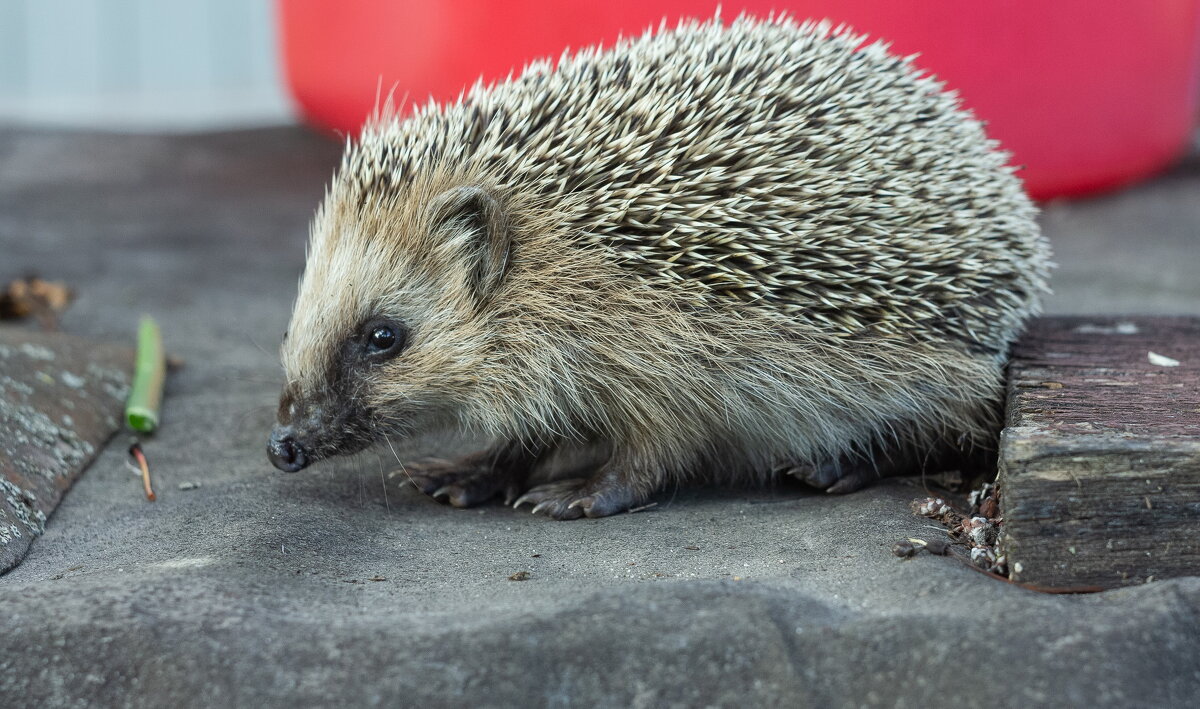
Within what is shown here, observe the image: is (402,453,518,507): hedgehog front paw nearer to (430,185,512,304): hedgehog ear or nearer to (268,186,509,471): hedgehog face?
(268,186,509,471): hedgehog face

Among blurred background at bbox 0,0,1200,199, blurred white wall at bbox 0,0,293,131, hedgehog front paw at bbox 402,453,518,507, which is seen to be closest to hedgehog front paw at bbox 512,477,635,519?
hedgehog front paw at bbox 402,453,518,507

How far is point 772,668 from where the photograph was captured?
7.79 ft

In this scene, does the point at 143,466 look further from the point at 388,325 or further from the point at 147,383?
the point at 388,325

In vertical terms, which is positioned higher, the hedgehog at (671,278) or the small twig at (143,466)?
the hedgehog at (671,278)

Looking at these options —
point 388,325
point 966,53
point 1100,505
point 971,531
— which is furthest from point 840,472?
point 966,53

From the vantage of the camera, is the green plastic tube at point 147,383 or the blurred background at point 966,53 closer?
the green plastic tube at point 147,383

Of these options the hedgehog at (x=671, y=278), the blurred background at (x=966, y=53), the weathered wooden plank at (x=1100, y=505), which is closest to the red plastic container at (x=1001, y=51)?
the blurred background at (x=966, y=53)

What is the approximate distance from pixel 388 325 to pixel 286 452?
46 centimetres

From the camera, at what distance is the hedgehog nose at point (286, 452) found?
3.41 meters

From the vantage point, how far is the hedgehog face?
3445mm

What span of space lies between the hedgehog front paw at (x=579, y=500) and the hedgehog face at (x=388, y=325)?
41 cm

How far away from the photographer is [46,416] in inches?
150

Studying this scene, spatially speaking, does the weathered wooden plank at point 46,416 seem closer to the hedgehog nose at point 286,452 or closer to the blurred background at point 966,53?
the hedgehog nose at point 286,452

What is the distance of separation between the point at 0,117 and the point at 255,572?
Answer: 28.7 ft
